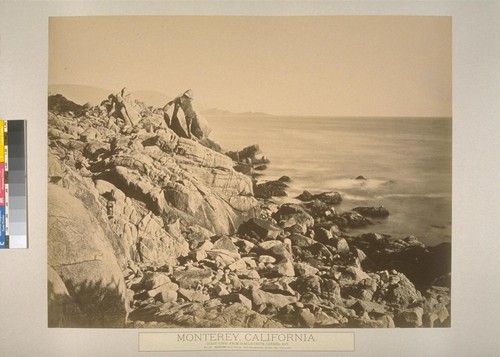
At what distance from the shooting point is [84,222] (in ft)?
6.14

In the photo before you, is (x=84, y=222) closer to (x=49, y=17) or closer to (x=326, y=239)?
(x=49, y=17)

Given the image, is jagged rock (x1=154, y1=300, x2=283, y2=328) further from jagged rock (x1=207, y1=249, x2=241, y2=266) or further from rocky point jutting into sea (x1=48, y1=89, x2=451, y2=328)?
jagged rock (x1=207, y1=249, x2=241, y2=266)

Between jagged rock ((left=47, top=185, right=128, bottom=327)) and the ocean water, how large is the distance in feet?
2.06

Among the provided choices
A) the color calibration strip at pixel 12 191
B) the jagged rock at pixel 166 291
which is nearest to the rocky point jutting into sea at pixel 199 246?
the jagged rock at pixel 166 291

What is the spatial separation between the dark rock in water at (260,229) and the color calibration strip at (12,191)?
872mm

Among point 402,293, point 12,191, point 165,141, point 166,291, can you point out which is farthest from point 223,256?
point 12,191

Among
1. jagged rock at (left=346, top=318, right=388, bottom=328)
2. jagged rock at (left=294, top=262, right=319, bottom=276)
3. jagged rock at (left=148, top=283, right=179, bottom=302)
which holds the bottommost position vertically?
jagged rock at (left=346, top=318, right=388, bottom=328)

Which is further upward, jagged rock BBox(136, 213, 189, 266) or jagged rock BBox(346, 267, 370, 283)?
jagged rock BBox(136, 213, 189, 266)

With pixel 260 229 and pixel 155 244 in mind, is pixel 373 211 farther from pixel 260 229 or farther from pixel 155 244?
pixel 155 244

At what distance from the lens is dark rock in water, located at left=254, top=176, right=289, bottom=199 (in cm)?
187

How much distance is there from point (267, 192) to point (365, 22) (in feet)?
2.55

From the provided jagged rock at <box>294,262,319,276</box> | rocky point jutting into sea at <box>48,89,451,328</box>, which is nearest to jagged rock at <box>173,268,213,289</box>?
rocky point jutting into sea at <box>48,89,451,328</box>

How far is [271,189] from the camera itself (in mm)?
1871

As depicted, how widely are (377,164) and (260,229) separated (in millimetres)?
530
